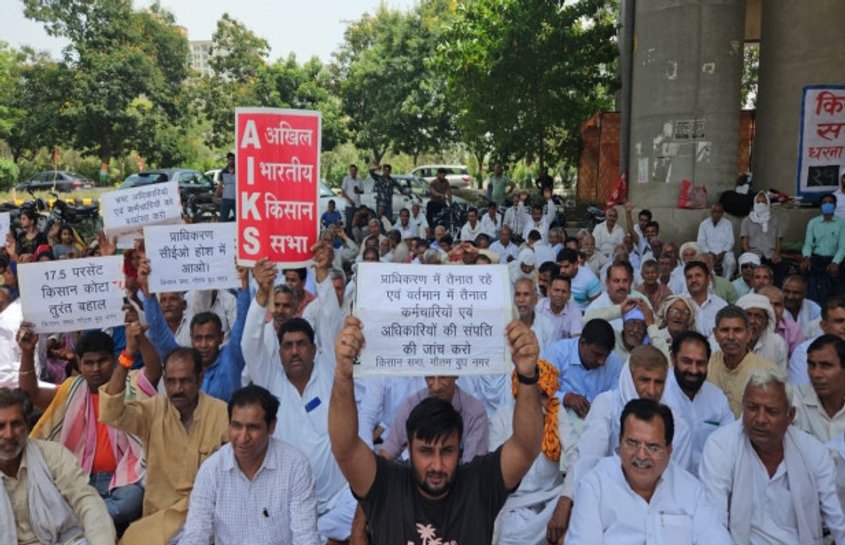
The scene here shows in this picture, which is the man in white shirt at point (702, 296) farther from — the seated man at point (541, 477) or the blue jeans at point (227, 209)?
the blue jeans at point (227, 209)

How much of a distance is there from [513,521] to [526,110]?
1523cm

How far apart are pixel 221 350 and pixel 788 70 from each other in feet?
38.7

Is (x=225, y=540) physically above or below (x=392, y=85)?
below

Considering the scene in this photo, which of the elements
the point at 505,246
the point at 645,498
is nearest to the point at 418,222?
the point at 505,246

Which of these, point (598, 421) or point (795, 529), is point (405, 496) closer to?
point (598, 421)

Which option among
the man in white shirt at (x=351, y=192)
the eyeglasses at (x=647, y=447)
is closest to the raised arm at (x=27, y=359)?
the eyeglasses at (x=647, y=447)

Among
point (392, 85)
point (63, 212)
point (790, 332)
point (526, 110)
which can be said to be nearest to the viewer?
point (790, 332)

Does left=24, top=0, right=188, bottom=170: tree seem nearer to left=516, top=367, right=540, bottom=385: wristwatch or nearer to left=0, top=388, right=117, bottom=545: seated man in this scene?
left=0, top=388, right=117, bottom=545: seated man

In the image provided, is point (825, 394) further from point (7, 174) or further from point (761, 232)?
point (7, 174)

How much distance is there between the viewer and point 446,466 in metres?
2.82

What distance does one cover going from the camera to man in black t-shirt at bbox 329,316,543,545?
2738 mm

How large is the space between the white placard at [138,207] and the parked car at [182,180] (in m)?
14.8

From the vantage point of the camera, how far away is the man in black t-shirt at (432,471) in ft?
8.98

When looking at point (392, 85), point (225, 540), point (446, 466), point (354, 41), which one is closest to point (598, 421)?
point (446, 466)
